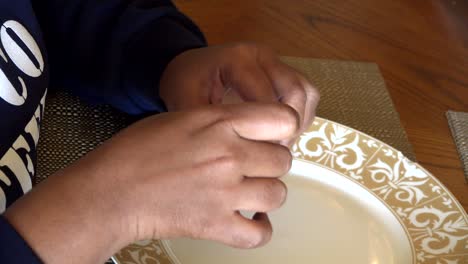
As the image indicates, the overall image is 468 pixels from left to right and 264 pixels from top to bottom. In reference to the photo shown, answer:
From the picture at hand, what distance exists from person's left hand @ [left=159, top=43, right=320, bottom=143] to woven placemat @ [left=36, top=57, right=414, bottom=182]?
0.08 metres

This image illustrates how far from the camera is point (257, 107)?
1.22 feet

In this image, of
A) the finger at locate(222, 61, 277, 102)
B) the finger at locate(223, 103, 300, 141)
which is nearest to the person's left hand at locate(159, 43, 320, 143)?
the finger at locate(222, 61, 277, 102)

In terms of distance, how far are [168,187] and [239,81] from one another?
175 millimetres

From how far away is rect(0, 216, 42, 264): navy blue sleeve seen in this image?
0.32 metres

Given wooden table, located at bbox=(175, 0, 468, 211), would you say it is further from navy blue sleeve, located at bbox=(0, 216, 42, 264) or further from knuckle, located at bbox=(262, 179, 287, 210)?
navy blue sleeve, located at bbox=(0, 216, 42, 264)

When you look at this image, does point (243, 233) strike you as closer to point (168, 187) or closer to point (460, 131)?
point (168, 187)

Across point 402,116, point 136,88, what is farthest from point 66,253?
point 402,116

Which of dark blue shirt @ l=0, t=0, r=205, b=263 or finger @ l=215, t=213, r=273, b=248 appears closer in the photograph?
finger @ l=215, t=213, r=273, b=248

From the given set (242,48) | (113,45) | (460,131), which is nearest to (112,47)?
(113,45)

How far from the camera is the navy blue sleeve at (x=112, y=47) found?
1.88 ft

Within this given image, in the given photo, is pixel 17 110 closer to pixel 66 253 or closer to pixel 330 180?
pixel 66 253

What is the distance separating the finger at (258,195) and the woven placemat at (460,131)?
12.3 inches

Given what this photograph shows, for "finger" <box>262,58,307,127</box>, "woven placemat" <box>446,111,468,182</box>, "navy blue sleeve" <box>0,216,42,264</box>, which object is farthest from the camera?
Answer: "woven placemat" <box>446,111,468,182</box>

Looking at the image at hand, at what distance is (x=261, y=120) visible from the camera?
37 cm
